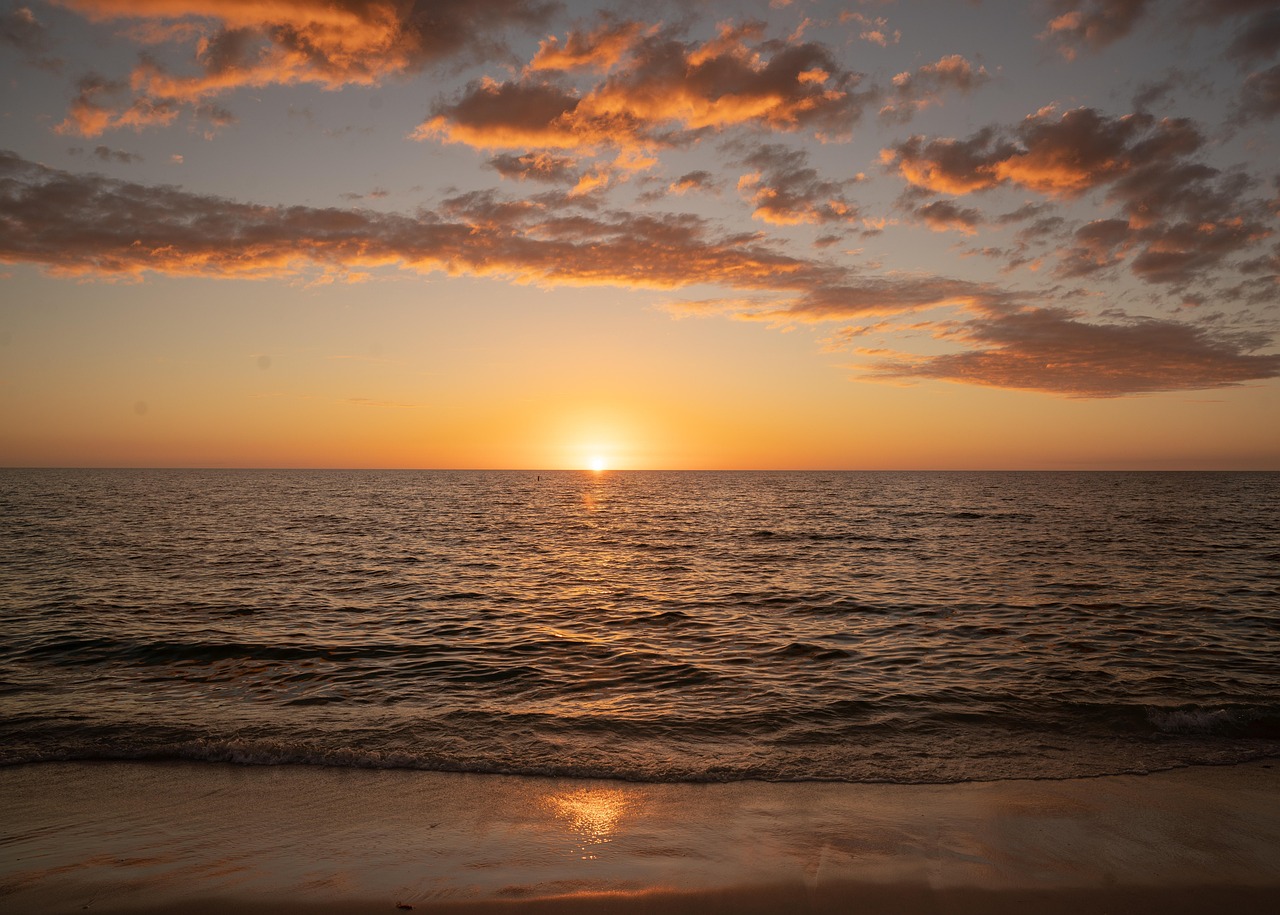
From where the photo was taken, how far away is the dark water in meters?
11.0

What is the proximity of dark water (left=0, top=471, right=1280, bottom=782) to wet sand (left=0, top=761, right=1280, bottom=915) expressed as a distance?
0.84 meters

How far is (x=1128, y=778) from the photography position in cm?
979

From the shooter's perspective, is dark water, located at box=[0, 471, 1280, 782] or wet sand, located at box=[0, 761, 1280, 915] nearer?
wet sand, located at box=[0, 761, 1280, 915]

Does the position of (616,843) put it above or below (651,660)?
above

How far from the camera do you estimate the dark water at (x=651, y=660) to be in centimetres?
1103

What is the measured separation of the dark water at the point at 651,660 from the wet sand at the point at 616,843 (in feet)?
2.77

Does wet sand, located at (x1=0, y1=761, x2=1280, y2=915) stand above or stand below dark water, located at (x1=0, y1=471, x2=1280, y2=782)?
above

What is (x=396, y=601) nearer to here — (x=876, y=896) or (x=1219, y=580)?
(x=876, y=896)

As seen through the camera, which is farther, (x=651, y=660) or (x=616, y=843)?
(x=651, y=660)

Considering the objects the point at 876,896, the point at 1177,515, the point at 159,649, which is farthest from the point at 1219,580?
the point at 1177,515

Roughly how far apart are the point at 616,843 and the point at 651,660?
30.2ft

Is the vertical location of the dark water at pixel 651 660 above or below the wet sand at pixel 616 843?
below

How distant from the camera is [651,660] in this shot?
16.9 meters

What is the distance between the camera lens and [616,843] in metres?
7.70
